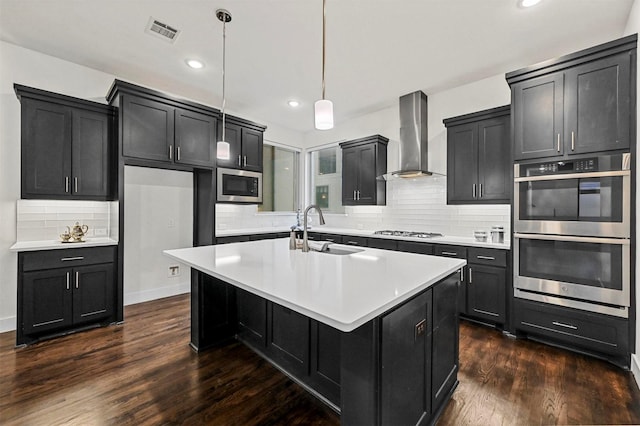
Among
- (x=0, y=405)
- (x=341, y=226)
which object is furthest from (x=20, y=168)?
(x=341, y=226)

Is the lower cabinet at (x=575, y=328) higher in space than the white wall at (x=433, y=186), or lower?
lower

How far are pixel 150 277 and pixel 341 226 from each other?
3.24 metres

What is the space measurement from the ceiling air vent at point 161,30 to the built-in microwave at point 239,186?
1.67m

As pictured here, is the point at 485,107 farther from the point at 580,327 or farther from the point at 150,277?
the point at 150,277

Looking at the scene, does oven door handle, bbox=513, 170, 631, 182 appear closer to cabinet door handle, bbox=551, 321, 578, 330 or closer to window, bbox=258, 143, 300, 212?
cabinet door handle, bbox=551, 321, 578, 330

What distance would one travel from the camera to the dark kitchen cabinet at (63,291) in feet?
8.86

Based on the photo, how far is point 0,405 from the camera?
185 cm

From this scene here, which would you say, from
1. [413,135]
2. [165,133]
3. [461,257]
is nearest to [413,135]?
[413,135]

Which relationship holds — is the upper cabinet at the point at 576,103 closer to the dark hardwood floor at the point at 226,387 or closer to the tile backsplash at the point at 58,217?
the dark hardwood floor at the point at 226,387

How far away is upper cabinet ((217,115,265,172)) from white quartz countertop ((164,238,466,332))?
7.19 feet

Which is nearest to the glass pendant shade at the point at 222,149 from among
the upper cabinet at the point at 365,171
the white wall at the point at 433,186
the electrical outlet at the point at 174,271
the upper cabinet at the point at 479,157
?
the electrical outlet at the point at 174,271

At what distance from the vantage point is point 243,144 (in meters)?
4.43

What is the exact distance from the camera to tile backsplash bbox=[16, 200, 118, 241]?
3.07m

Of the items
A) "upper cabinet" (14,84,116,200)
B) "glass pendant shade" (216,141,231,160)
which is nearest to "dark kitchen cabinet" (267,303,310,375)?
"glass pendant shade" (216,141,231,160)
